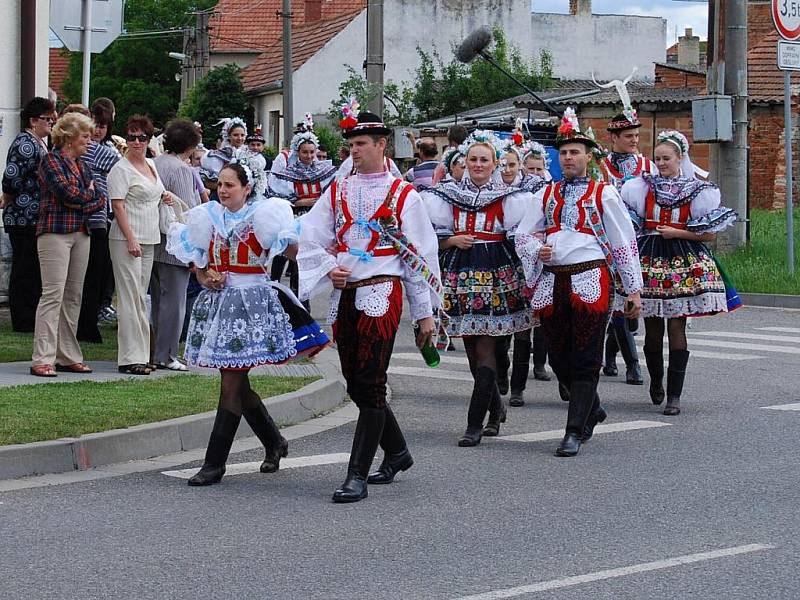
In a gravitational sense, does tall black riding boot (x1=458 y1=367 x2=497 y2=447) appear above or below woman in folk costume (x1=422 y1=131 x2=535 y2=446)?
below

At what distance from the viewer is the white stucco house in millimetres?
52219

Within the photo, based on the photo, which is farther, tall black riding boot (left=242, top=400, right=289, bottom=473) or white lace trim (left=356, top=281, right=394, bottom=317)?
tall black riding boot (left=242, top=400, right=289, bottom=473)

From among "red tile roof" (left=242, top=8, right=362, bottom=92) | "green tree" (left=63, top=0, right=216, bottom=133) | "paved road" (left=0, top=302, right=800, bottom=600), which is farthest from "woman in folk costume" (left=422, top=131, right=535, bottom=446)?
"green tree" (left=63, top=0, right=216, bottom=133)

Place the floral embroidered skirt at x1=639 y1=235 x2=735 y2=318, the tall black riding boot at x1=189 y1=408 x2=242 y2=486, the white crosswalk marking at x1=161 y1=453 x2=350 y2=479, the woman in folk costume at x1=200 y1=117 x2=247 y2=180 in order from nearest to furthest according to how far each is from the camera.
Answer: the tall black riding boot at x1=189 y1=408 x2=242 y2=486
the white crosswalk marking at x1=161 y1=453 x2=350 y2=479
the floral embroidered skirt at x1=639 y1=235 x2=735 y2=318
the woman in folk costume at x1=200 y1=117 x2=247 y2=180

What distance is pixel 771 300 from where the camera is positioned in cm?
1969

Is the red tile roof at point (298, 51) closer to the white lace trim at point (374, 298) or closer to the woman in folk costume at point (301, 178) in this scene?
the woman in folk costume at point (301, 178)

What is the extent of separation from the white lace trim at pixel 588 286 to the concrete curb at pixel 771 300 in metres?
10.9

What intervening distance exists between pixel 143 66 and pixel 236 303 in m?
73.1

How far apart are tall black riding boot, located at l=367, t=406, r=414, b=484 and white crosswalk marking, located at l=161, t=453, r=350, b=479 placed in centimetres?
67

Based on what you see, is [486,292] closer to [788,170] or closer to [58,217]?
[58,217]

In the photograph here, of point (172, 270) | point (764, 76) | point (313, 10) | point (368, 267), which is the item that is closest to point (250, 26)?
point (313, 10)

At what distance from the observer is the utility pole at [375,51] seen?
77.3 feet

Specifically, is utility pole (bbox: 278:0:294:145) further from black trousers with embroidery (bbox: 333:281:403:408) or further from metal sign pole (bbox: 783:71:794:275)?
black trousers with embroidery (bbox: 333:281:403:408)

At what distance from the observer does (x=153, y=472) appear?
8.38 m
